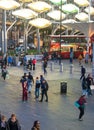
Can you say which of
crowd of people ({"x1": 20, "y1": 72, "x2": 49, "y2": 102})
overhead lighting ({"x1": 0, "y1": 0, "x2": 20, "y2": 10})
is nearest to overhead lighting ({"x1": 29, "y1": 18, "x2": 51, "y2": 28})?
overhead lighting ({"x1": 0, "y1": 0, "x2": 20, "y2": 10})

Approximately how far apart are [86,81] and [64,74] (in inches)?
465

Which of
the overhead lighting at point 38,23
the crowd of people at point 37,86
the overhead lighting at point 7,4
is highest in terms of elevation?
the overhead lighting at point 7,4

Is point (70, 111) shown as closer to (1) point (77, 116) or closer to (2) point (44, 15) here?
→ (1) point (77, 116)

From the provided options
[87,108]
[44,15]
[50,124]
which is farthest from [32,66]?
[44,15]

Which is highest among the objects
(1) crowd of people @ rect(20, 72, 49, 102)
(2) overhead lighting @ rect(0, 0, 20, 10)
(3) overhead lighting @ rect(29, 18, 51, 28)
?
(2) overhead lighting @ rect(0, 0, 20, 10)

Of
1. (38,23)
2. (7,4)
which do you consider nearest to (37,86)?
(7,4)

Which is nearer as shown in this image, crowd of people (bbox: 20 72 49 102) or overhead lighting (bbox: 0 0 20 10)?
crowd of people (bbox: 20 72 49 102)

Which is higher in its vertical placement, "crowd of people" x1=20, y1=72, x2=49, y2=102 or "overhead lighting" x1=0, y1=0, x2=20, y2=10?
"overhead lighting" x1=0, y1=0, x2=20, y2=10

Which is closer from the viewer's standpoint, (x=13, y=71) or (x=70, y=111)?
(x=70, y=111)

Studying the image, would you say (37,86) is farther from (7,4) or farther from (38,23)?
(38,23)

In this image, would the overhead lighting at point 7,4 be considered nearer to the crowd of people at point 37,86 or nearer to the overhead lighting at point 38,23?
the overhead lighting at point 38,23

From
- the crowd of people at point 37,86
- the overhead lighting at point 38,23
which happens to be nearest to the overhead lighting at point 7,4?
the overhead lighting at point 38,23

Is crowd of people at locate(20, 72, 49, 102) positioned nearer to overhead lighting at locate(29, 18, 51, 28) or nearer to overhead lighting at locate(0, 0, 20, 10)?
overhead lighting at locate(0, 0, 20, 10)

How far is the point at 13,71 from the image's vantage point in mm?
38844
